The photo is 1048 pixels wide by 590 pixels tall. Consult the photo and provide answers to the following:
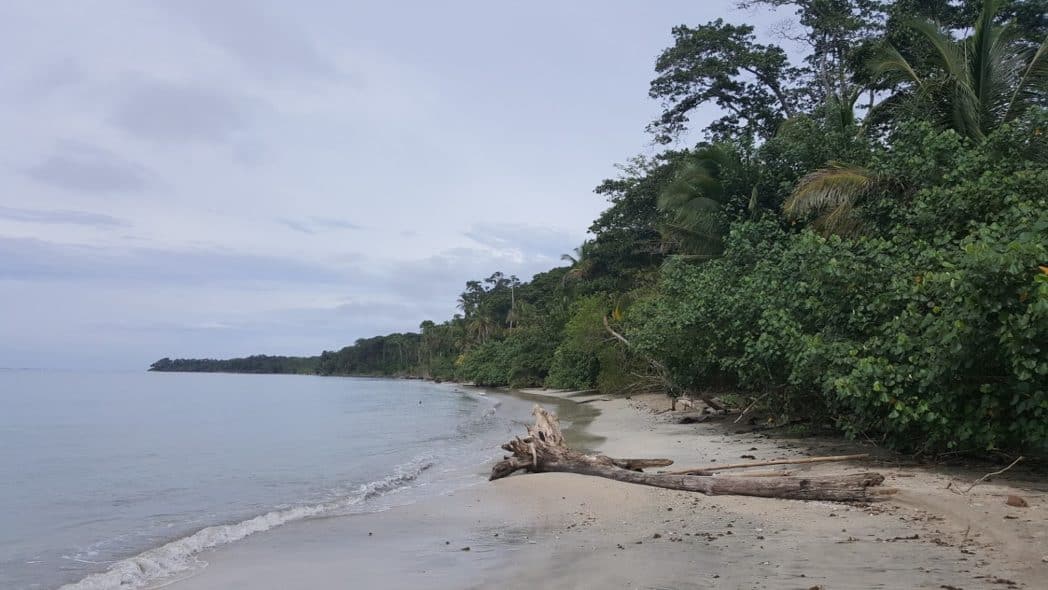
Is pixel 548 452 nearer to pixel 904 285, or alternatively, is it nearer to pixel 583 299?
pixel 904 285

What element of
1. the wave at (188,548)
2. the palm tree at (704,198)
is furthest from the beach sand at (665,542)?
the palm tree at (704,198)

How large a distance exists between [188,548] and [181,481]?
21.4ft

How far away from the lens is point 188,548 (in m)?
7.84

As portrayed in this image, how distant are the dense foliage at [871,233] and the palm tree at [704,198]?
0.06 meters

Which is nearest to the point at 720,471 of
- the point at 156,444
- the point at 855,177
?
the point at 855,177

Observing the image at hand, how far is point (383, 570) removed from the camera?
615cm

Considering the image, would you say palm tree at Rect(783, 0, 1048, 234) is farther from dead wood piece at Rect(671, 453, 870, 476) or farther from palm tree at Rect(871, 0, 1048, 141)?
dead wood piece at Rect(671, 453, 870, 476)

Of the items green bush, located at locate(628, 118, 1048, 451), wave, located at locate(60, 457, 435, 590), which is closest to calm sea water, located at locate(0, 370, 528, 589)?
wave, located at locate(60, 457, 435, 590)

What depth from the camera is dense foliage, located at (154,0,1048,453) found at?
6.93 meters

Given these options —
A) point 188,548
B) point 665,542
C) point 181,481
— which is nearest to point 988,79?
point 665,542

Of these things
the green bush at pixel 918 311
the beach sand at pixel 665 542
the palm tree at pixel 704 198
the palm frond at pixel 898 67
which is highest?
the palm frond at pixel 898 67

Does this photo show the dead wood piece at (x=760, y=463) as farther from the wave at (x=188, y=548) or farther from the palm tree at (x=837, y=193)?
the palm tree at (x=837, y=193)

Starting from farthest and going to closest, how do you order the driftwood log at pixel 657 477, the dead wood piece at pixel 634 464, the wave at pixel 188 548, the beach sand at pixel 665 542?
the dead wood piece at pixel 634 464 → the driftwood log at pixel 657 477 → the wave at pixel 188 548 → the beach sand at pixel 665 542

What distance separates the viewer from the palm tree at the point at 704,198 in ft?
64.6
